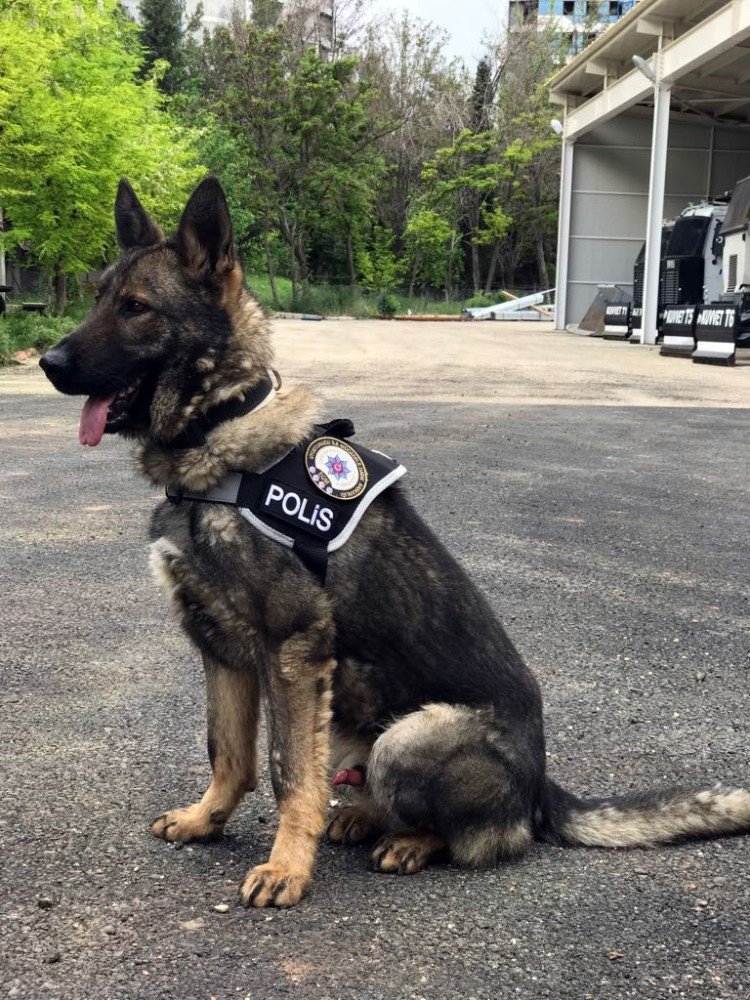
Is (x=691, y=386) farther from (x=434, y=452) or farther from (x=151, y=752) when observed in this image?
(x=151, y=752)

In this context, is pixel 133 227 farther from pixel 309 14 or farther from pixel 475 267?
pixel 475 267

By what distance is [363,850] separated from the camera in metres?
2.89

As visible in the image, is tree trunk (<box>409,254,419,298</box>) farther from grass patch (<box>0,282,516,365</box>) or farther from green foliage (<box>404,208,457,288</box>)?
grass patch (<box>0,282,516,365</box>)

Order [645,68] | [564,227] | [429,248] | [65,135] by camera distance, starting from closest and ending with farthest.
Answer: [65,135]
[645,68]
[564,227]
[429,248]

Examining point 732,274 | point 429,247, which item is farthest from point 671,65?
point 429,247

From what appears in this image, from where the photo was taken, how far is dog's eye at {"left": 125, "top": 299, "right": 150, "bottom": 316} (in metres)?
2.81

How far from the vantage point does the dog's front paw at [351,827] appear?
9.54 feet

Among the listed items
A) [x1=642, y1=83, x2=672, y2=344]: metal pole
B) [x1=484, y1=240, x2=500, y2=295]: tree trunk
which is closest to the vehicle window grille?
[x1=642, y1=83, x2=672, y2=344]: metal pole

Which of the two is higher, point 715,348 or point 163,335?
point 163,335

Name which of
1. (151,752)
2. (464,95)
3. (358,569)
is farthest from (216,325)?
(464,95)

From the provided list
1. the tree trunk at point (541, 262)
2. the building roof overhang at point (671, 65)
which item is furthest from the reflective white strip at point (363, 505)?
the tree trunk at point (541, 262)

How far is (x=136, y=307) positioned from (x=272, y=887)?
158 cm

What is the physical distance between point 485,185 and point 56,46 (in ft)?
112

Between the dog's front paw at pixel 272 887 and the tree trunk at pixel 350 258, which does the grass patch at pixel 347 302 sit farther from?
the dog's front paw at pixel 272 887
